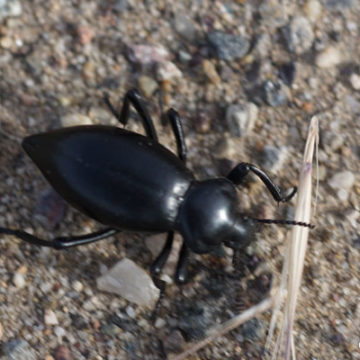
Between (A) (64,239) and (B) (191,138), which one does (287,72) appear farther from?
(A) (64,239)

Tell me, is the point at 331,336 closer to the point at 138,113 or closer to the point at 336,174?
A: the point at 336,174

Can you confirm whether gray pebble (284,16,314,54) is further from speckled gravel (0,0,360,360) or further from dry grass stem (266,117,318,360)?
dry grass stem (266,117,318,360)

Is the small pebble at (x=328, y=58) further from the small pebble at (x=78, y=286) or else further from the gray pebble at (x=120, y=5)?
the small pebble at (x=78, y=286)

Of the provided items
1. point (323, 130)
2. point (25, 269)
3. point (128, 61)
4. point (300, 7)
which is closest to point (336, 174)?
point (323, 130)

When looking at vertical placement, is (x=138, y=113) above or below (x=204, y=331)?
above

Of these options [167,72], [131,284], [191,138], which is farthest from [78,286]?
[167,72]

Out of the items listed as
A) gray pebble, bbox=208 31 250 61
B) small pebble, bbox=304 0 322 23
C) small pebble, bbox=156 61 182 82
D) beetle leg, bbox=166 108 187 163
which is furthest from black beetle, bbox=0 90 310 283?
small pebble, bbox=304 0 322 23

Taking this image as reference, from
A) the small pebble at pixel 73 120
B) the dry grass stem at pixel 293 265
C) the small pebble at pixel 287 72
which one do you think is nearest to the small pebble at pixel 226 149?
the small pebble at pixel 287 72
